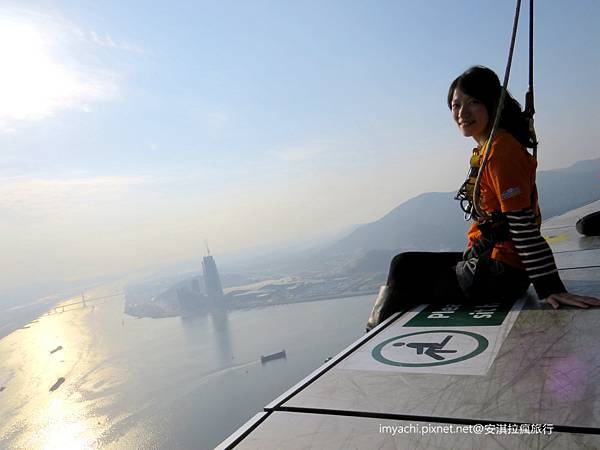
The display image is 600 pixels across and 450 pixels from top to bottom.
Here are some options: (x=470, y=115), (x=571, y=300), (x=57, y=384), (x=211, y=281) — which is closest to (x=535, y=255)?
(x=571, y=300)

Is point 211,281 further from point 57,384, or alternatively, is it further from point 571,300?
point 571,300

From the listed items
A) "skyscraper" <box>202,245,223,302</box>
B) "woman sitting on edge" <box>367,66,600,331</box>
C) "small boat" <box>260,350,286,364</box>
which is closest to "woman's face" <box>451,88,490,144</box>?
"woman sitting on edge" <box>367,66,600,331</box>

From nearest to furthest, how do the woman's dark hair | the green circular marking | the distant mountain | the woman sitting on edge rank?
the green circular marking
the woman sitting on edge
the woman's dark hair
the distant mountain

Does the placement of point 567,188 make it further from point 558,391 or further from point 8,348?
point 8,348

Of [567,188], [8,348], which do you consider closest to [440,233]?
[567,188]

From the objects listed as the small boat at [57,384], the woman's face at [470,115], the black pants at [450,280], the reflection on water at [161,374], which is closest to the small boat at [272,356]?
the reflection on water at [161,374]

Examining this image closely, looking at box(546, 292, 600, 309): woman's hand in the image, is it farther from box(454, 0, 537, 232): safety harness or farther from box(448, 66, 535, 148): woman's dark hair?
box(448, 66, 535, 148): woman's dark hair
